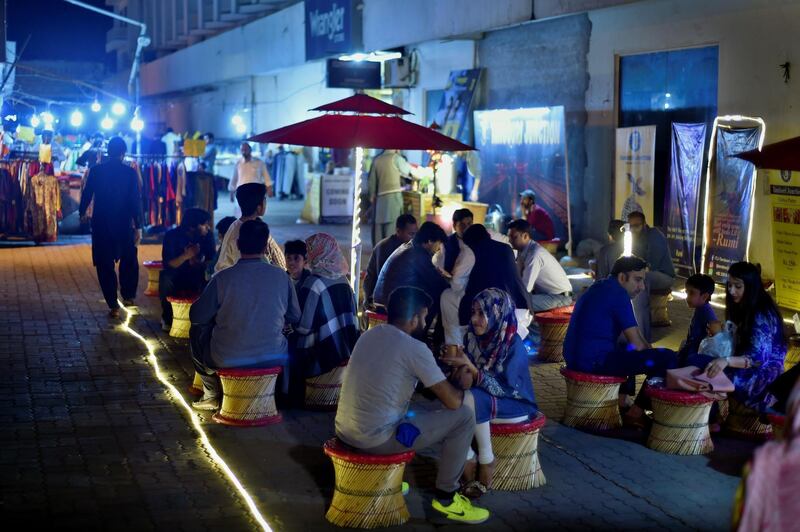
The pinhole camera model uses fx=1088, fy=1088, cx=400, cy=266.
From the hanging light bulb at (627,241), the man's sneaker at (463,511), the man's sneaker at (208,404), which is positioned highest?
the hanging light bulb at (627,241)

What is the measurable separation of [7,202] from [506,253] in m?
13.2

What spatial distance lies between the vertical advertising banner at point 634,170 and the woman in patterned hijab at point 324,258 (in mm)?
7915

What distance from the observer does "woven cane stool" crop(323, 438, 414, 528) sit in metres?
5.95

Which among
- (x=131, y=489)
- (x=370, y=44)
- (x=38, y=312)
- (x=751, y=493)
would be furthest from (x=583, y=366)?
(x=370, y=44)

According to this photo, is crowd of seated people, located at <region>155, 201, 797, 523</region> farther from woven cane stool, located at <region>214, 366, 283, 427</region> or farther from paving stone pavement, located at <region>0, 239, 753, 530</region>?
paving stone pavement, located at <region>0, 239, 753, 530</region>

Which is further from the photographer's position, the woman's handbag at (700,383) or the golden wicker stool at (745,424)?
the golden wicker stool at (745,424)

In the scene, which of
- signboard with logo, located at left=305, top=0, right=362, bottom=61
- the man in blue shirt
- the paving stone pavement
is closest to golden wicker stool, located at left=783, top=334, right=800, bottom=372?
the paving stone pavement

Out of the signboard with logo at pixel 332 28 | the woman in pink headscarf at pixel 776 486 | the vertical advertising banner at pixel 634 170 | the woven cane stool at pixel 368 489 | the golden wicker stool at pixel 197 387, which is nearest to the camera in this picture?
the woman in pink headscarf at pixel 776 486

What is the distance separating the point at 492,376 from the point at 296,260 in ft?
9.41

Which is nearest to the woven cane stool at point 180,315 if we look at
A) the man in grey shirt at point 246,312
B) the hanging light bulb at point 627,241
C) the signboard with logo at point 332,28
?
the man in grey shirt at point 246,312

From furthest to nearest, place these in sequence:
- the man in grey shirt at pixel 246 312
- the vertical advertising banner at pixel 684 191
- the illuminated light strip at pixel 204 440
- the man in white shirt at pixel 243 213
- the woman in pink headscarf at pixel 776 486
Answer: the vertical advertising banner at pixel 684 191, the man in white shirt at pixel 243 213, the man in grey shirt at pixel 246 312, the illuminated light strip at pixel 204 440, the woman in pink headscarf at pixel 776 486

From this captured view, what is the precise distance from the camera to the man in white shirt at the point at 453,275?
9.37m

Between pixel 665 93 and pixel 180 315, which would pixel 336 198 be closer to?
pixel 665 93

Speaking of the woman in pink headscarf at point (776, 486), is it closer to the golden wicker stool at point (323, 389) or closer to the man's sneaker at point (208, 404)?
the golden wicker stool at point (323, 389)
